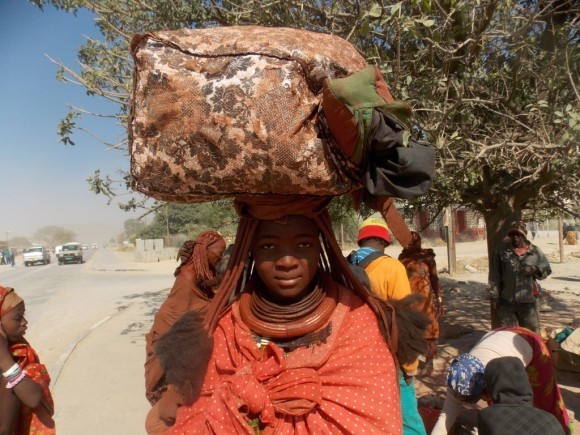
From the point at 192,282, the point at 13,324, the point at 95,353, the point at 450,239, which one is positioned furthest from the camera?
the point at 450,239

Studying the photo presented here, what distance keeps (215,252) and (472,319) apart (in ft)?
21.0

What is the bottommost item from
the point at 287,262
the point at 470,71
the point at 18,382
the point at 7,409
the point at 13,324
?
the point at 7,409

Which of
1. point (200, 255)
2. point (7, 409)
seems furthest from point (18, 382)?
point (200, 255)

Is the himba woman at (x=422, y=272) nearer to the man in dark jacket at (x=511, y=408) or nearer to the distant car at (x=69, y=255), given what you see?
the man in dark jacket at (x=511, y=408)

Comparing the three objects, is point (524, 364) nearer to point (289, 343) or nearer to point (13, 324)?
point (289, 343)

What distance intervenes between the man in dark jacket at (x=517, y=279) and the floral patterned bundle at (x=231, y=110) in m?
5.24

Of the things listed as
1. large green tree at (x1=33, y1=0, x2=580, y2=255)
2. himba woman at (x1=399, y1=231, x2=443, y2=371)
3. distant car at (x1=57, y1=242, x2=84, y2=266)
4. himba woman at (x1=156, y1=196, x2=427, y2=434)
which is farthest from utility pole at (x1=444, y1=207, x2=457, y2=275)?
distant car at (x1=57, y1=242, x2=84, y2=266)

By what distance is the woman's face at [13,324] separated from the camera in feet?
9.39

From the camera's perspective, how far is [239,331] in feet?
5.42

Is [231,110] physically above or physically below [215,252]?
above

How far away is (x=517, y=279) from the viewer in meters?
5.77

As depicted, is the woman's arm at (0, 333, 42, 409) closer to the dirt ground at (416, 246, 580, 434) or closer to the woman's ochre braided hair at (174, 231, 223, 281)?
the woman's ochre braided hair at (174, 231, 223, 281)

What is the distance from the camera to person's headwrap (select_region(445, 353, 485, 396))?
9.76 feet

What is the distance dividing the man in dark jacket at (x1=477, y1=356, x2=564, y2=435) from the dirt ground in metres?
1.84
